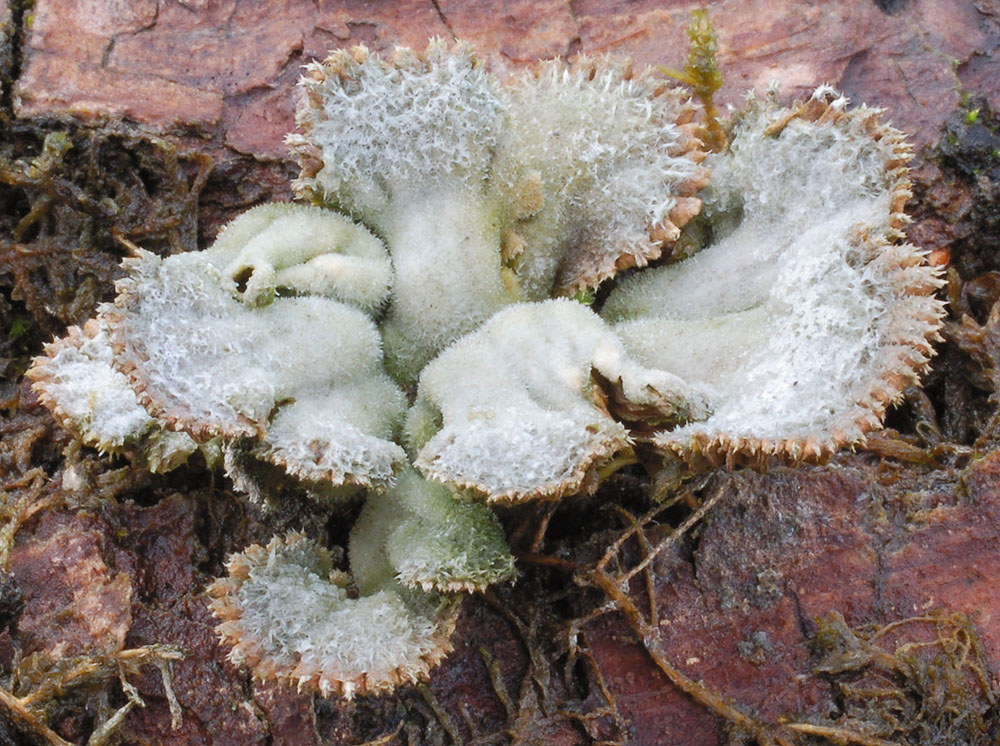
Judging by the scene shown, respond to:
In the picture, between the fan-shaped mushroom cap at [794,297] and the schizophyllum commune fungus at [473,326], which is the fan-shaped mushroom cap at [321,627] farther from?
the fan-shaped mushroom cap at [794,297]

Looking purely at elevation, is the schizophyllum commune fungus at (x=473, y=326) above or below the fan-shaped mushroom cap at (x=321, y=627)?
above

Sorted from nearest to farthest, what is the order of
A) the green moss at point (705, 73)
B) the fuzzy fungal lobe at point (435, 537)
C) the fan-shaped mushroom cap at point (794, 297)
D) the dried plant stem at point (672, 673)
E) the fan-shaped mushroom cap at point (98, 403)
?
the fan-shaped mushroom cap at point (794, 297), the fuzzy fungal lobe at point (435, 537), the dried plant stem at point (672, 673), the fan-shaped mushroom cap at point (98, 403), the green moss at point (705, 73)

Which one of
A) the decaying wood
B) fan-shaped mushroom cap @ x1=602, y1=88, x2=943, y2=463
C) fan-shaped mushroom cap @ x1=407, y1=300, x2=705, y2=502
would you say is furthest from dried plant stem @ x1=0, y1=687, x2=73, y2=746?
fan-shaped mushroom cap @ x1=602, y1=88, x2=943, y2=463

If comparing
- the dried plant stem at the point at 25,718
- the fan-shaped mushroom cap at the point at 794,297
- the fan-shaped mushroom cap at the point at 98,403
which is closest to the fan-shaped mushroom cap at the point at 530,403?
the fan-shaped mushroom cap at the point at 794,297

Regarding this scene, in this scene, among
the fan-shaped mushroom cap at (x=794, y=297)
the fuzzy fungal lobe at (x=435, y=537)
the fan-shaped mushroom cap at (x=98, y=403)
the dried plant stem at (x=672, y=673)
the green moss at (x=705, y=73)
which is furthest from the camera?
the green moss at (x=705, y=73)

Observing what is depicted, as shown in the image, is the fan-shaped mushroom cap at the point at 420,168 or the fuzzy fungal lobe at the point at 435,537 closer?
the fuzzy fungal lobe at the point at 435,537

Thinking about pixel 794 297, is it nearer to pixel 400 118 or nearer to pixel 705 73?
pixel 705 73

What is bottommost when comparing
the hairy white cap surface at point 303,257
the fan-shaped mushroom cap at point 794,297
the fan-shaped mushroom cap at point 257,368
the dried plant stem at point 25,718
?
the dried plant stem at point 25,718

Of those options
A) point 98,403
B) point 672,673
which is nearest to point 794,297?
point 672,673
